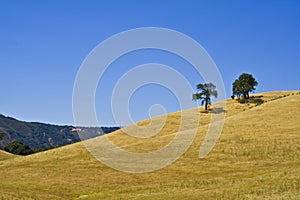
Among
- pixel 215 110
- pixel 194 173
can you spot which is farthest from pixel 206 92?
pixel 194 173

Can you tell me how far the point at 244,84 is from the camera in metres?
133

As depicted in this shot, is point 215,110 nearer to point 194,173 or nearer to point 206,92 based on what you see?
point 206,92

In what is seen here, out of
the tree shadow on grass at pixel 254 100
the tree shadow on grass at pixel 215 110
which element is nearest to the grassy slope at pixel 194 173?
the tree shadow on grass at pixel 215 110

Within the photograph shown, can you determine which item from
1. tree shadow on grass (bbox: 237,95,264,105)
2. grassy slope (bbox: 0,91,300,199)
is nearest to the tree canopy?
tree shadow on grass (bbox: 237,95,264,105)

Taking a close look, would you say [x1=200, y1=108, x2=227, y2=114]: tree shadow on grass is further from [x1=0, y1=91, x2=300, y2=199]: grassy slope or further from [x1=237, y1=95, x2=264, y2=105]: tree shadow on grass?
[x1=0, y1=91, x2=300, y2=199]: grassy slope

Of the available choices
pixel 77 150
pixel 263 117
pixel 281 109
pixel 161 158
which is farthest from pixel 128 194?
pixel 281 109

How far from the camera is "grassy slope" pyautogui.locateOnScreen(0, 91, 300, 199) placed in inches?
1439

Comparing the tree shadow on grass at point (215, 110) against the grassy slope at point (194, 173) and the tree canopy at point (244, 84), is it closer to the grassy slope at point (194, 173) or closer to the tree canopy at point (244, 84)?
the tree canopy at point (244, 84)

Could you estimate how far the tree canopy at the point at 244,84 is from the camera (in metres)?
133

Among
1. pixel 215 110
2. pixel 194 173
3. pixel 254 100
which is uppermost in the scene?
pixel 254 100

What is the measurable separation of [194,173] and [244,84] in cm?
8728

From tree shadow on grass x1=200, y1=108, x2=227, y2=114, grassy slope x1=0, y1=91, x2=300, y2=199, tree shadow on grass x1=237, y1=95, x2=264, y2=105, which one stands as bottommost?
grassy slope x1=0, y1=91, x2=300, y2=199

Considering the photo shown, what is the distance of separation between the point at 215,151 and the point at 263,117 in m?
31.9

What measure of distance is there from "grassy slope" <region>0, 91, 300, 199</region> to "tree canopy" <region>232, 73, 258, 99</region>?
48.4 m
